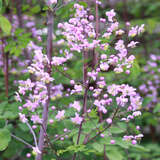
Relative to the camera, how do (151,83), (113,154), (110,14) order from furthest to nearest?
(151,83) < (113,154) < (110,14)

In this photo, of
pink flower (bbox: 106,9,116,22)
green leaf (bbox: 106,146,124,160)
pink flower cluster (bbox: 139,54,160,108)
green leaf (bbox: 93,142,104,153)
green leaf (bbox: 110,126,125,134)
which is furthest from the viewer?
pink flower cluster (bbox: 139,54,160,108)

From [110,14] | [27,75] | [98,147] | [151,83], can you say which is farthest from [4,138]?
[151,83]

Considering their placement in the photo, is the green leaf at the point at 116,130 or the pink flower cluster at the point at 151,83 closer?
the green leaf at the point at 116,130

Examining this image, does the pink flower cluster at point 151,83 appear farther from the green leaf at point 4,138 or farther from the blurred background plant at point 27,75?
the green leaf at point 4,138

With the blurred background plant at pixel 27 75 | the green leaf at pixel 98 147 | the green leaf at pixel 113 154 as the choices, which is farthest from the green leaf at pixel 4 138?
the green leaf at pixel 113 154

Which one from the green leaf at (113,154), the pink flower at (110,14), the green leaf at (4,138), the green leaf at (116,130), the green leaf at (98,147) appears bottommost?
the green leaf at (113,154)

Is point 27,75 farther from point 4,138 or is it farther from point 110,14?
point 110,14

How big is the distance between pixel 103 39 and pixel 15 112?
2.68 feet

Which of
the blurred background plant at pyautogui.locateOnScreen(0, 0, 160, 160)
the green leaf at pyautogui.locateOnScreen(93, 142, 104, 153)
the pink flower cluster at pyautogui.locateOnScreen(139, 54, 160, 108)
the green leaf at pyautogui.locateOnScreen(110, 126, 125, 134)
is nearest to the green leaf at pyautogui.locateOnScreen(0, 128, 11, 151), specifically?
the blurred background plant at pyautogui.locateOnScreen(0, 0, 160, 160)

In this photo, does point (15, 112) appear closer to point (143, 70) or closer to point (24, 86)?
point (24, 86)

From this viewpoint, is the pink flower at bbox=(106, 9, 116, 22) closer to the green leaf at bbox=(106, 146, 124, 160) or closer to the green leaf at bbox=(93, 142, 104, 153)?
the green leaf at bbox=(93, 142, 104, 153)

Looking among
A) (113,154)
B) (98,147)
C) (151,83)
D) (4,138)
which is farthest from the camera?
(151,83)

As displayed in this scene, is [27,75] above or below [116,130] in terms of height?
above

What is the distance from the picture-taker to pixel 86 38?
1597mm
